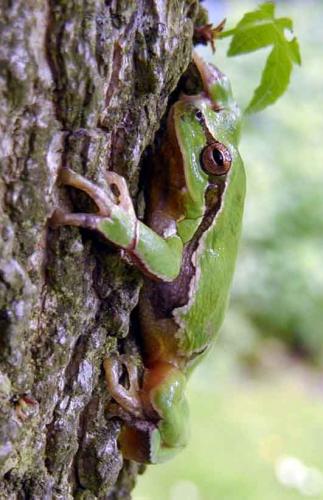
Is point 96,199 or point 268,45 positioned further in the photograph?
point 268,45

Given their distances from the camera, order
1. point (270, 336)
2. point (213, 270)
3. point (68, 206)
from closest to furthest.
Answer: point (68, 206)
point (213, 270)
point (270, 336)

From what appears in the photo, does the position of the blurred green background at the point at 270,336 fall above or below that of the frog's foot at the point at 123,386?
below

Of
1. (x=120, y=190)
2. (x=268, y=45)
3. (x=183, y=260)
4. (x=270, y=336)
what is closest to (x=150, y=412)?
(x=183, y=260)

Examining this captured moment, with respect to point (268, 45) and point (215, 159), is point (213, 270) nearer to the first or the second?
point (215, 159)

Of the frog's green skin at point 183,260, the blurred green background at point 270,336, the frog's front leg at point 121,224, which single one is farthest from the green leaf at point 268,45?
the blurred green background at point 270,336

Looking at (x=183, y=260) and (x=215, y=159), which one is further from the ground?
(x=215, y=159)

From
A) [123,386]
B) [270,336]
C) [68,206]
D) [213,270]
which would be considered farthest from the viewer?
[270,336]

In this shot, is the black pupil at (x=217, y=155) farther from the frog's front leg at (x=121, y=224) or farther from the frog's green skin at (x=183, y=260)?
the frog's front leg at (x=121, y=224)
